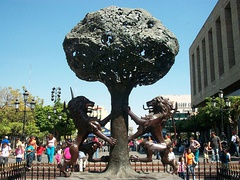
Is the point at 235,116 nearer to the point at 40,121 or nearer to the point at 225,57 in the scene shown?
the point at 225,57

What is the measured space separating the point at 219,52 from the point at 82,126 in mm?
35125

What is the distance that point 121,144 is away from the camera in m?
9.16

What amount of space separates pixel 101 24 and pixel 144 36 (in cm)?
127

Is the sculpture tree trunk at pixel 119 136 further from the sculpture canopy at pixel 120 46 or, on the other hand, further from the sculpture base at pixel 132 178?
the sculpture canopy at pixel 120 46

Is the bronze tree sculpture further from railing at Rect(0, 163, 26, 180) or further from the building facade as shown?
the building facade

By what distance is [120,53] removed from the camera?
8766mm

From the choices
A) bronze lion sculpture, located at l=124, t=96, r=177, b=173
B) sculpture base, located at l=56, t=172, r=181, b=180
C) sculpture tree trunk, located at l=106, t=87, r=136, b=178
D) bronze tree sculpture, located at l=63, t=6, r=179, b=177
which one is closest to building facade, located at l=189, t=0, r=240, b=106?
bronze lion sculpture, located at l=124, t=96, r=177, b=173

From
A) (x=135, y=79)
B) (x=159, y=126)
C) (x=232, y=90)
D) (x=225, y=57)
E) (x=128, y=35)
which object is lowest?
(x=159, y=126)

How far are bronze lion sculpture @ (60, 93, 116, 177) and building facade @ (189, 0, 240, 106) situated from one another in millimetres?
27419

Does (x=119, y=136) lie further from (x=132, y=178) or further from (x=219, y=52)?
(x=219, y=52)

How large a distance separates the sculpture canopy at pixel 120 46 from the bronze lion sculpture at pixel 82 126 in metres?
0.96

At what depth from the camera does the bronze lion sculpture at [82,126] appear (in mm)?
9047

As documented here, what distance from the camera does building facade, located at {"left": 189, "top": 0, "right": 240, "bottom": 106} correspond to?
115 ft

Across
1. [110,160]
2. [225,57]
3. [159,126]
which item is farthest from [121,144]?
[225,57]
